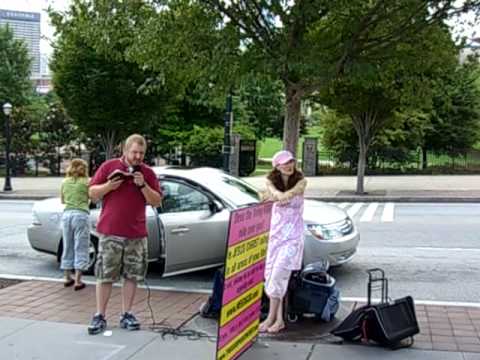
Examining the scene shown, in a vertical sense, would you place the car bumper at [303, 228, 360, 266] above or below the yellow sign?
below

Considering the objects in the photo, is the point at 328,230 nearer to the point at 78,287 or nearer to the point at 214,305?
the point at 214,305

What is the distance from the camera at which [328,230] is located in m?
7.77

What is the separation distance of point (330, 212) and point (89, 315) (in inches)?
135

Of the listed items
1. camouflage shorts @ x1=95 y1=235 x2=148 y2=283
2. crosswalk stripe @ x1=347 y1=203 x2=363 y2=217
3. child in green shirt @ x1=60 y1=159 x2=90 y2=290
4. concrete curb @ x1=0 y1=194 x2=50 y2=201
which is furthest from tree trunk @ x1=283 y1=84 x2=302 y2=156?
concrete curb @ x1=0 y1=194 x2=50 y2=201

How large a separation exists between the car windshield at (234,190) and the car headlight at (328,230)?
0.89 meters

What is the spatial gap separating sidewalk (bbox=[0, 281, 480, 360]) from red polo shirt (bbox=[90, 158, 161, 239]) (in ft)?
3.00

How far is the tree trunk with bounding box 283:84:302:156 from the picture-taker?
7152 mm

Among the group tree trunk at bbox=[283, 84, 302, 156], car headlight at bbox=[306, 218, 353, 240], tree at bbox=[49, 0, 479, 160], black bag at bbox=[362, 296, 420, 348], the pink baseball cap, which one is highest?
tree at bbox=[49, 0, 479, 160]

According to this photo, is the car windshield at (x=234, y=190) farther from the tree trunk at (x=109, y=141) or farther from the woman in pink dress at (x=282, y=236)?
the tree trunk at (x=109, y=141)

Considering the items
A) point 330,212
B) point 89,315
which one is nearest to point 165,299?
point 89,315

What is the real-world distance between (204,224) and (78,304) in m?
1.76

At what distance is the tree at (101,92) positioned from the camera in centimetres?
2164

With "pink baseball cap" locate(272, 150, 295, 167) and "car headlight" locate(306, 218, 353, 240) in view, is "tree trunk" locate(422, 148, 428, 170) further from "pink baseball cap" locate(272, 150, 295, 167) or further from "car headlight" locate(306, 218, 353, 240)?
"pink baseball cap" locate(272, 150, 295, 167)

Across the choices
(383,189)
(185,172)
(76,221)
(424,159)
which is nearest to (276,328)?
(76,221)
